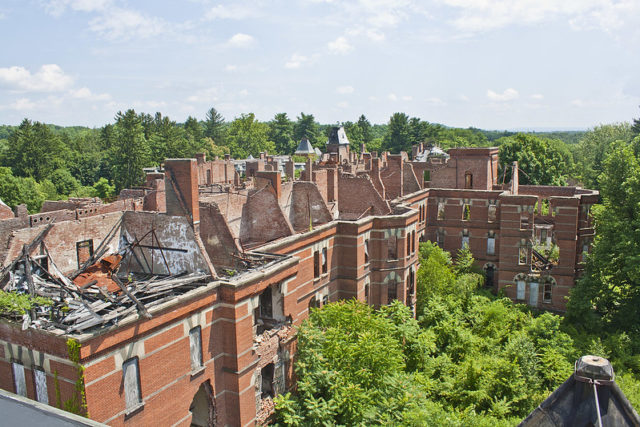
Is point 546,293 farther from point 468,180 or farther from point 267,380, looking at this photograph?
point 267,380

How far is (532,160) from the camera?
2699 inches

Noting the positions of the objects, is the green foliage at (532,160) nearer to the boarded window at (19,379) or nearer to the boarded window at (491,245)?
the boarded window at (491,245)

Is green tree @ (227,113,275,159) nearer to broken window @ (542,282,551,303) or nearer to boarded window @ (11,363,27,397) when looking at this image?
broken window @ (542,282,551,303)

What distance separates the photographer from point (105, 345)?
15.5 m

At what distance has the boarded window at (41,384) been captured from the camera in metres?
16.1

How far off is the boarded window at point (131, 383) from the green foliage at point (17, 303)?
10.6 feet

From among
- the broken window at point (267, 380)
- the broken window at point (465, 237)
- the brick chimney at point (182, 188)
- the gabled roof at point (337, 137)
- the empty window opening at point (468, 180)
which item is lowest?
the broken window at point (267, 380)

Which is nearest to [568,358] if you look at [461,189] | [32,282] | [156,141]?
[461,189]

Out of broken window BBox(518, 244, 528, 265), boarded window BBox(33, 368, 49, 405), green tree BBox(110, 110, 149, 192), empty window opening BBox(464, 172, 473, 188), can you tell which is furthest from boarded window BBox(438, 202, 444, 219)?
green tree BBox(110, 110, 149, 192)

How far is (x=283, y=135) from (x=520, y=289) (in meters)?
111

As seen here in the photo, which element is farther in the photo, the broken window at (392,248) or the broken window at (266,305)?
the broken window at (392,248)

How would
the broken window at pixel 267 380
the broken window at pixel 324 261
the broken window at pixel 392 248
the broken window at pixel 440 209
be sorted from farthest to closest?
the broken window at pixel 440 209
the broken window at pixel 392 248
the broken window at pixel 324 261
the broken window at pixel 267 380

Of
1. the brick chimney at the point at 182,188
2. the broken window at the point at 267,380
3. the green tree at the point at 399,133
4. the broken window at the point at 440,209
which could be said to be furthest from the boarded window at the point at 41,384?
the green tree at the point at 399,133

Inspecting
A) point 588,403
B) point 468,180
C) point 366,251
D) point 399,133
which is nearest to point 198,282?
point 366,251
